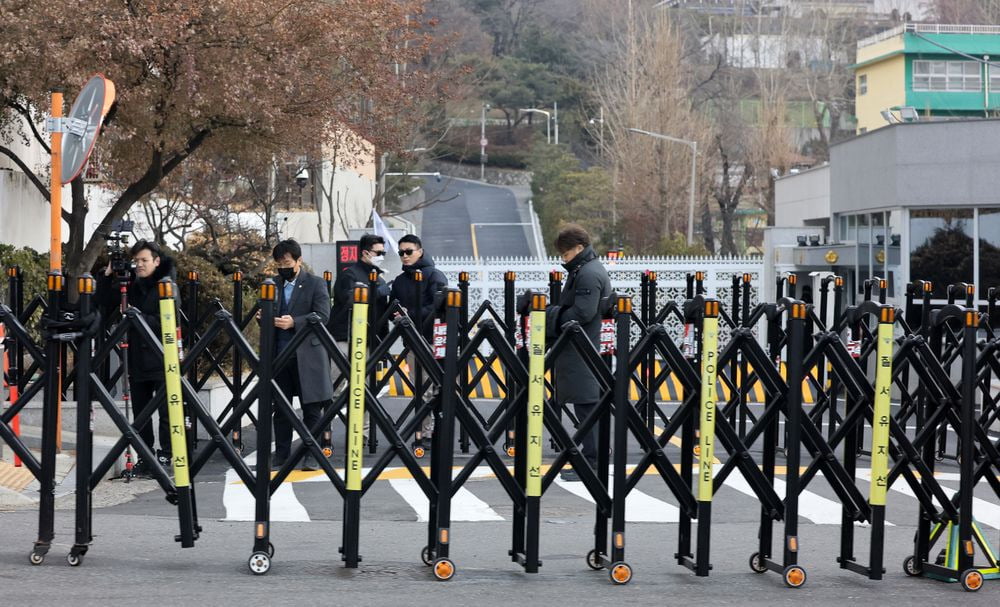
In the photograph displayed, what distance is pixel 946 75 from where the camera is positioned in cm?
7388

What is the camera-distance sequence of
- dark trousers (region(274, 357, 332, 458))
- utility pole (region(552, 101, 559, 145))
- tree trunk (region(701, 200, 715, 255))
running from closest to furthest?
dark trousers (region(274, 357, 332, 458)) < tree trunk (region(701, 200, 715, 255)) < utility pole (region(552, 101, 559, 145))

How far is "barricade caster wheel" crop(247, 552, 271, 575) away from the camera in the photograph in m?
7.14

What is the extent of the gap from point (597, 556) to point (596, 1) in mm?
98021

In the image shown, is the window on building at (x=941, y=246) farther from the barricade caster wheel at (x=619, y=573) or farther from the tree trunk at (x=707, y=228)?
the tree trunk at (x=707, y=228)

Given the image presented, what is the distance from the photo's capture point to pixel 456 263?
90.5ft

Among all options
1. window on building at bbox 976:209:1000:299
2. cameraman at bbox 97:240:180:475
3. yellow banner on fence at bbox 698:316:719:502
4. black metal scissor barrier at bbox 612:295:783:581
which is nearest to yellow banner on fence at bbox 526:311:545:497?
black metal scissor barrier at bbox 612:295:783:581

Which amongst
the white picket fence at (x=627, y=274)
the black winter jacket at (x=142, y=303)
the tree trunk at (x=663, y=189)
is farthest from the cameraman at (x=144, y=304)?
the tree trunk at (x=663, y=189)

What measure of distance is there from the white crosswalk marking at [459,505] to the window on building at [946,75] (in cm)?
6767

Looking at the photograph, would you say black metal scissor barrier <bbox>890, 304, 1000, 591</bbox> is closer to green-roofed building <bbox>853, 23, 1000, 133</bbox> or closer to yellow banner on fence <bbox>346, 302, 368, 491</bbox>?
yellow banner on fence <bbox>346, 302, 368, 491</bbox>

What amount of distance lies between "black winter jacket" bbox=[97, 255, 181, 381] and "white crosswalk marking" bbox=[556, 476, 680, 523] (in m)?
3.41

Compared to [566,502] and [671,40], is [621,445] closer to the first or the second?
[566,502]

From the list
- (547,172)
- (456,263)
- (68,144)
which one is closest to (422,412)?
(68,144)

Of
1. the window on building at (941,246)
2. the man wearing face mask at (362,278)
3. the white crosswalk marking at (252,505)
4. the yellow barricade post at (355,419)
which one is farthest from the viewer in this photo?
the window on building at (941,246)

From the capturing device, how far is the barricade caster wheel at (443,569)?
709cm
